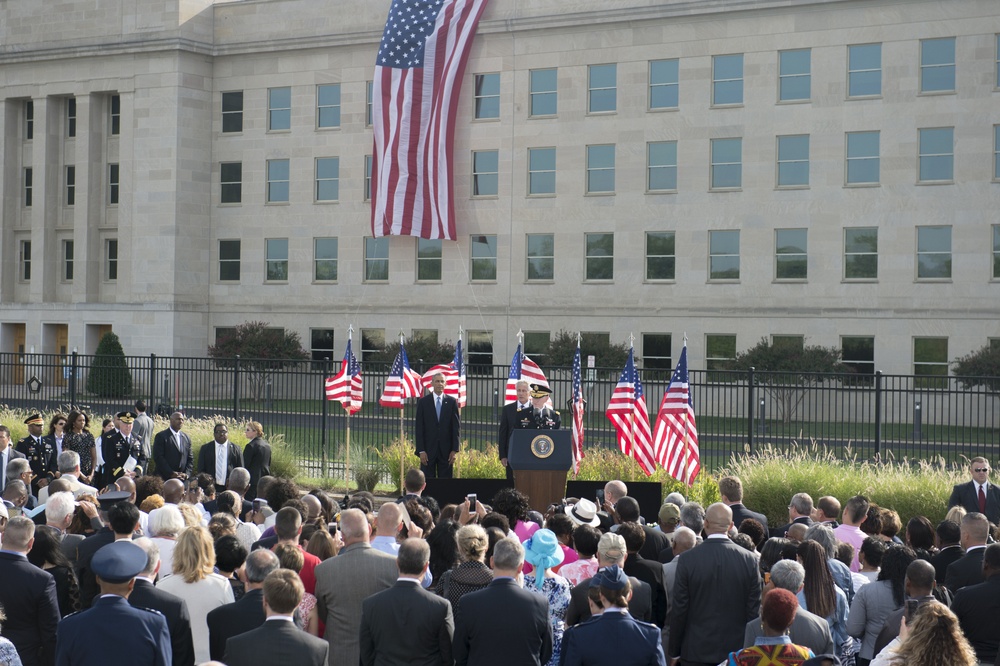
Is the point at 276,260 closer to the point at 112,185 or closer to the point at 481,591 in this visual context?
the point at 112,185

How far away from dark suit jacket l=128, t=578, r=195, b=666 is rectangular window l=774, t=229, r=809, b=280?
41041mm

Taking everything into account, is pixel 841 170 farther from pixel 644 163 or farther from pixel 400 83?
pixel 400 83

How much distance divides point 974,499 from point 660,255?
33.5m

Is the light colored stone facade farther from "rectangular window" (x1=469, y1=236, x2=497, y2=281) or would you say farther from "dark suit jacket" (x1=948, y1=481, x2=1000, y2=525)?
"dark suit jacket" (x1=948, y1=481, x2=1000, y2=525)

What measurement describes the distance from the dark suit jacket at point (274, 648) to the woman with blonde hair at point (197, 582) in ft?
3.87

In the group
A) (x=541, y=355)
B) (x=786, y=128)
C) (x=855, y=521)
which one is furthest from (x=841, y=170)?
(x=855, y=521)

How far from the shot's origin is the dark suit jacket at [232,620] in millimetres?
7805

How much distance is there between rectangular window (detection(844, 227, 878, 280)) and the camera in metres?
45.5

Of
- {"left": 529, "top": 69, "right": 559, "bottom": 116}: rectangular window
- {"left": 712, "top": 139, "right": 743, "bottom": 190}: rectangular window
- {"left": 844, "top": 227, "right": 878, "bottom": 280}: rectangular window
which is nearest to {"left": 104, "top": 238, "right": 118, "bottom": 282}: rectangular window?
{"left": 529, "top": 69, "right": 559, "bottom": 116}: rectangular window

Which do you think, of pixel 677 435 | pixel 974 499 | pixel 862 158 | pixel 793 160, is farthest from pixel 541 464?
pixel 793 160

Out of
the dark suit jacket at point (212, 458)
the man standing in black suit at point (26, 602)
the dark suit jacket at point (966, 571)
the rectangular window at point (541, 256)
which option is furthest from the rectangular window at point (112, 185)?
the dark suit jacket at point (966, 571)

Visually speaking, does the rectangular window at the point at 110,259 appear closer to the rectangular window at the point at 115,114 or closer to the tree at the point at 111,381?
the rectangular window at the point at 115,114

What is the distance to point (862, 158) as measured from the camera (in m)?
45.5

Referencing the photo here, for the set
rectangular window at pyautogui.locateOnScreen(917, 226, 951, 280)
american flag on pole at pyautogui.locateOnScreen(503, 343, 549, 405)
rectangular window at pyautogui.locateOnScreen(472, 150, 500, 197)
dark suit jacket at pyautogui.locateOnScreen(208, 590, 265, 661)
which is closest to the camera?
dark suit jacket at pyautogui.locateOnScreen(208, 590, 265, 661)
